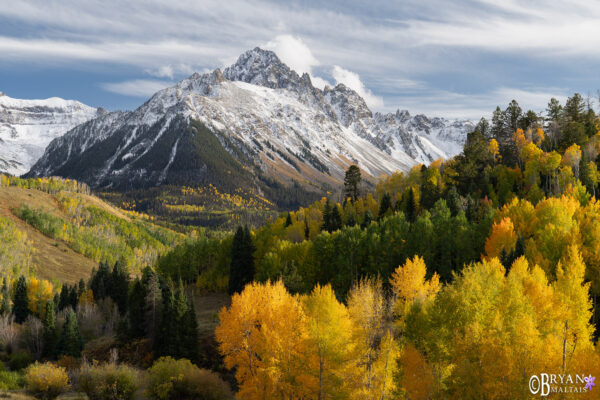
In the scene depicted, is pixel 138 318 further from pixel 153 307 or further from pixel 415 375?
pixel 415 375

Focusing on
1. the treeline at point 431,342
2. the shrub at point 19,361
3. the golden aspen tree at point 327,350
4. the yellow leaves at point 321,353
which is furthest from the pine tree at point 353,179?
the shrub at point 19,361

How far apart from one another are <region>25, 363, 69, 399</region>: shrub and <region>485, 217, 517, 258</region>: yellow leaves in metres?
67.2

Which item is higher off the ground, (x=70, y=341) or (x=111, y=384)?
(x=111, y=384)

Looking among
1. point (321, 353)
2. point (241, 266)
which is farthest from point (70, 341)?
point (321, 353)

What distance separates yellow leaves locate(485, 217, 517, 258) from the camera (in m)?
63.6

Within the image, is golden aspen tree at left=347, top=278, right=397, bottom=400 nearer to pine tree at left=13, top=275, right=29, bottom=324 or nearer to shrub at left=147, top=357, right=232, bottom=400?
shrub at left=147, top=357, right=232, bottom=400

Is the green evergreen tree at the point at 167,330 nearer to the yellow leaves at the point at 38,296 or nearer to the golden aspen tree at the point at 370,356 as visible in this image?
the golden aspen tree at the point at 370,356

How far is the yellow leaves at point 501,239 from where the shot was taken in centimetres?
6355

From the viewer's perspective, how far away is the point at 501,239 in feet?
212

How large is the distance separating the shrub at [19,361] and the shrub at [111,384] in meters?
42.6

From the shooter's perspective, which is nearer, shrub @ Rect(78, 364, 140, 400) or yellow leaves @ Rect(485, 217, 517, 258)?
shrub @ Rect(78, 364, 140, 400)

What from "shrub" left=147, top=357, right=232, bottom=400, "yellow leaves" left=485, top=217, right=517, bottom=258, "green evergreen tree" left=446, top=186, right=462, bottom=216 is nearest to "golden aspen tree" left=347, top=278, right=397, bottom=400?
"shrub" left=147, top=357, right=232, bottom=400

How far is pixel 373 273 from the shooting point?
244ft

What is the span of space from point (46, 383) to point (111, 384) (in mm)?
13386
